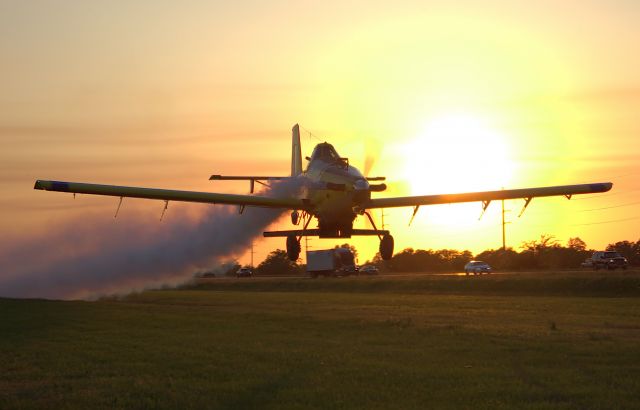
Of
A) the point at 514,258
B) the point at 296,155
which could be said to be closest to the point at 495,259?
the point at 514,258

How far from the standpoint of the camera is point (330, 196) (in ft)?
119

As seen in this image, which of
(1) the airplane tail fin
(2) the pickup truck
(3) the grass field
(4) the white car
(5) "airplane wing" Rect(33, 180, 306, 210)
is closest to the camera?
(3) the grass field

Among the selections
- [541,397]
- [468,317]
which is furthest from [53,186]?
[468,317]

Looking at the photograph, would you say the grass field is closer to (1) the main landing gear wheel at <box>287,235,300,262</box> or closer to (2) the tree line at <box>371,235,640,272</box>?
(1) the main landing gear wheel at <box>287,235,300,262</box>

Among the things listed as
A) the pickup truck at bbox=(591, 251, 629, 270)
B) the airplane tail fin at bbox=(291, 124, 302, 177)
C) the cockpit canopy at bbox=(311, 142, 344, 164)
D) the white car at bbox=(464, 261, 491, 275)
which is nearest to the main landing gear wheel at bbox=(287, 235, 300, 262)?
the cockpit canopy at bbox=(311, 142, 344, 164)

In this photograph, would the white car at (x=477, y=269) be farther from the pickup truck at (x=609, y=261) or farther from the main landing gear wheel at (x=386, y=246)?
the main landing gear wheel at (x=386, y=246)

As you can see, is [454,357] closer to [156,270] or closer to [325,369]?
[325,369]

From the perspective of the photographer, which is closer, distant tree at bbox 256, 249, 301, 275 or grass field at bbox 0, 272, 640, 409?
grass field at bbox 0, 272, 640, 409

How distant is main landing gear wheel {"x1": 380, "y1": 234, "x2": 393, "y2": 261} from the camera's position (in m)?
37.0

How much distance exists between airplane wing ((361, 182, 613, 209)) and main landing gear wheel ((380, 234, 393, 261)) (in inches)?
88.3

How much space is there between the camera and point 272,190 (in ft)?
140

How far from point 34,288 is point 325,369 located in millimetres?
47553

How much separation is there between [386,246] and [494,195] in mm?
6327

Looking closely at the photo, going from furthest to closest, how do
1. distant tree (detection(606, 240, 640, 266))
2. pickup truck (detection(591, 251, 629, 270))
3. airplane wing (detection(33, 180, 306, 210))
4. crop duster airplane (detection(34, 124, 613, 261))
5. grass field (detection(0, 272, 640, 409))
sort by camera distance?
distant tree (detection(606, 240, 640, 266)) → pickup truck (detection(591, 251, 629, 270)) → airplane wing (detection(33, 180, 306, 210)) → crop duster airplane (detection(34, 124, 613, 261)) → grass field (detection(0, 272, 640, 409))
